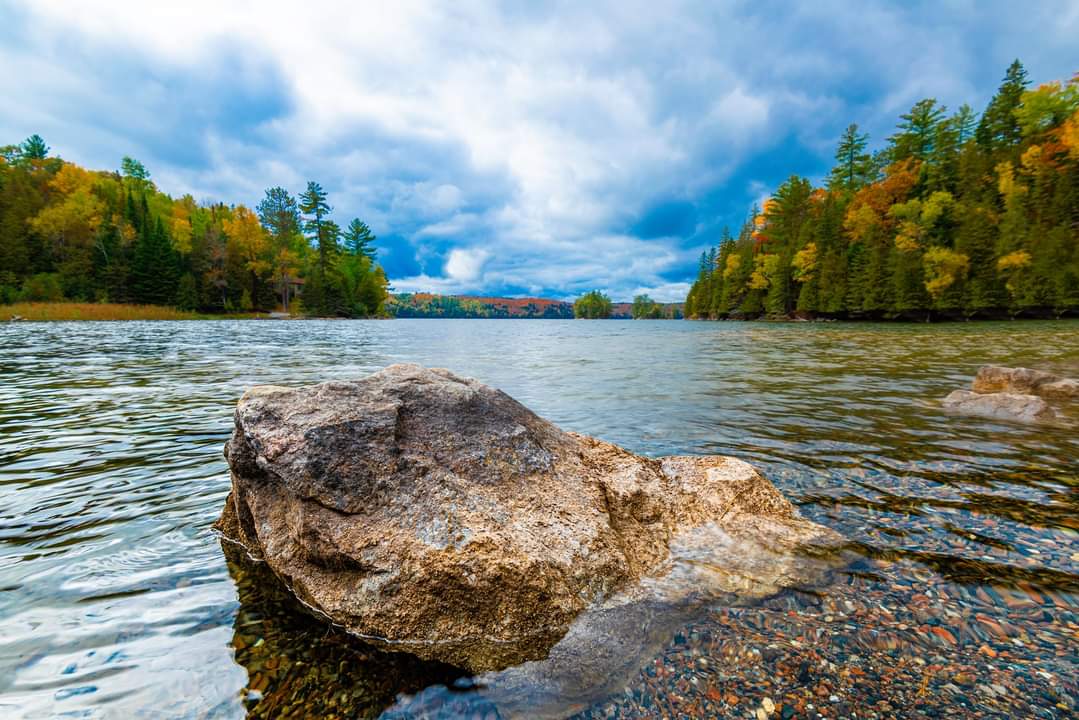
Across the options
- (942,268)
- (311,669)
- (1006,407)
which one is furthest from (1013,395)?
(942,268)

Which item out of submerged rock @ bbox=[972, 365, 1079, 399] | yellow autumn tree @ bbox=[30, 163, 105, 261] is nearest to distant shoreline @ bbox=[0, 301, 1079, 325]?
yellow autumn tree @ bbox=[30, 163, 105, 261]

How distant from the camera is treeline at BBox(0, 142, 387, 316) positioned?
217 feet

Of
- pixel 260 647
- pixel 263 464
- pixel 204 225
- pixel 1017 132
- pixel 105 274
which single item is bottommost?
pixel 260 647

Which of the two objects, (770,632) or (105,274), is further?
(105,274)

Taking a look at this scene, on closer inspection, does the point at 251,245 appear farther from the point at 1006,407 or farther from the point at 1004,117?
the point at 1004,117

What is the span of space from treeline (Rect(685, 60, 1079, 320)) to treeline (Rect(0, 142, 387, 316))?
293 feet

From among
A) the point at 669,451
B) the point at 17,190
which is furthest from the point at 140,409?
the point at 17,190

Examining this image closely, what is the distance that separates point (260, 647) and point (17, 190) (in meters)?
112

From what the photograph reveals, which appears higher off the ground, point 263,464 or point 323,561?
point 263,464

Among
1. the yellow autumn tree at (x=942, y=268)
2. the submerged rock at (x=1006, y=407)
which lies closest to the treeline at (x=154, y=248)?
the submerged rock at (x=1006, y=407)

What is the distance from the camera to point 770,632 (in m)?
3.11

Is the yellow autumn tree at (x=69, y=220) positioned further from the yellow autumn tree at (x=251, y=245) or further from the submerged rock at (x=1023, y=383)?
the submerged rock at (x=1023, y=383)

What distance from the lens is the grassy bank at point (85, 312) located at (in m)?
49.7

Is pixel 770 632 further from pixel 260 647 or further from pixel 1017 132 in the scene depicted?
pixel 1017 132
